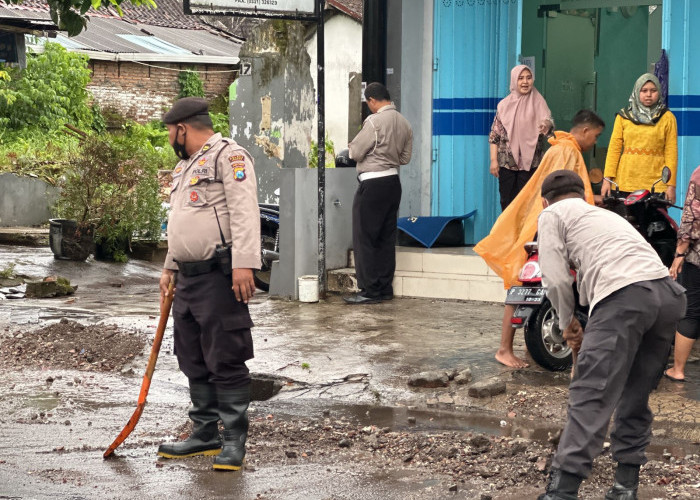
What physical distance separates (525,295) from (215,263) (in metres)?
2.74

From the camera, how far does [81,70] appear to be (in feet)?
86.3

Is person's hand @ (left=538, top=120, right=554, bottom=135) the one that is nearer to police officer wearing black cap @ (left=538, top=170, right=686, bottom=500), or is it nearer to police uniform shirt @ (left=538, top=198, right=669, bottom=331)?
police officer wearing black cap @ (left=538, top=170, right=686, bottom=500)

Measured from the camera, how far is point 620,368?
4.91 meters

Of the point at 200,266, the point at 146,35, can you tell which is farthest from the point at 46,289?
the point at 146,35

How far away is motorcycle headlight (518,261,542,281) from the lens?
25.8 ft

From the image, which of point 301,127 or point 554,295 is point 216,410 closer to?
point 554,295

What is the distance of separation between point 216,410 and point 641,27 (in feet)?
30.7

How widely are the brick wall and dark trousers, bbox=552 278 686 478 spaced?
26.4m

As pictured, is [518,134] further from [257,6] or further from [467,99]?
[257,6]

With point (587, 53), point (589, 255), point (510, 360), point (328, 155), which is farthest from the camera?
point (328, 155)

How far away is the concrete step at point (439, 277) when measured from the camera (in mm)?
10844

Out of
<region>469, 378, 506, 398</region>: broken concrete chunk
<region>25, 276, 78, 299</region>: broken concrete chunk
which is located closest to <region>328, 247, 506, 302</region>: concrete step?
<region>25, 276, 78, 299</region>: broken concrete chunk

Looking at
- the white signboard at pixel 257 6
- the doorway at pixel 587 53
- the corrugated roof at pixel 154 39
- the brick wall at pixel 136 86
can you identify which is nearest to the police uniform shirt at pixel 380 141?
the white signboard at pixel 257 6

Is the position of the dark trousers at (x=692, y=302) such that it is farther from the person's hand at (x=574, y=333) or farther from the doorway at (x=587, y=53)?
the doorway at (x=587, y=53)
